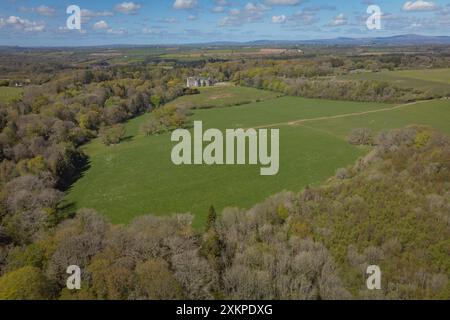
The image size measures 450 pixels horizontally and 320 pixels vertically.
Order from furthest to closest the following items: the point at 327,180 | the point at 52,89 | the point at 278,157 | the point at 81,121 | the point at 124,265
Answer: the point at 52,89 → the point at 81,121 → the point at 278,157 → the point at 327,180 → the point at 124,265

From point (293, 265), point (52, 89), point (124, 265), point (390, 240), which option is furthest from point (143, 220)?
point (52, 89)

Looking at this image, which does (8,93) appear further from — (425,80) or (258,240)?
(425,80)

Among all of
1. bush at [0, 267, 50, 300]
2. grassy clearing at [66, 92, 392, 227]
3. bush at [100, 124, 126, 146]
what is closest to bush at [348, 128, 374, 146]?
grassy clearing at [66, 92, 392, 227]

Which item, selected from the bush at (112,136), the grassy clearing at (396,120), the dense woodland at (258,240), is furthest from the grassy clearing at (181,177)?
the grassy clearing at (396,120)

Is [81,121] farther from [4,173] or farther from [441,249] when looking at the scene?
[441,249]

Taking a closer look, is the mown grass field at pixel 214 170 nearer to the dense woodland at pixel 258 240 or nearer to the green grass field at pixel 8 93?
the dense woodland at pixel 258 240

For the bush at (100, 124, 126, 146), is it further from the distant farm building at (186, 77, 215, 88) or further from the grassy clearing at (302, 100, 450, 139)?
the distant farm building at (186, 77, 215, 88)
